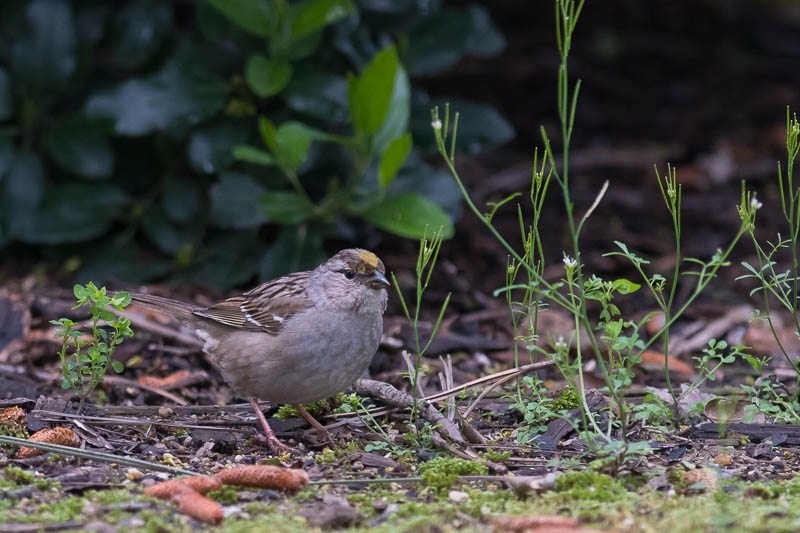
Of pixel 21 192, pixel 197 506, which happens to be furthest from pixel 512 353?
pixel 21 192

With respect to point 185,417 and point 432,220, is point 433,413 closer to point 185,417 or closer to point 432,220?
point 185,417

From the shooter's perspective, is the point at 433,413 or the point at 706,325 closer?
the point at 433,413

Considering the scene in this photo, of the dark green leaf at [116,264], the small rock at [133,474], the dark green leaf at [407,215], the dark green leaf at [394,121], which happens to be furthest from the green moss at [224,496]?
the dark green leaf at [116,264]

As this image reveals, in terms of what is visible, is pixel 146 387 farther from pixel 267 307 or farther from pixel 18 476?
pixel 18 476

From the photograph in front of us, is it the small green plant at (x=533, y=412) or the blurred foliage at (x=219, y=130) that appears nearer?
the small green plant at (x=533, y=412)

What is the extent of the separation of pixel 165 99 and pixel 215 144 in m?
0.39

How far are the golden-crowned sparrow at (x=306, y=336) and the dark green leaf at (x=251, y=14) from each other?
1.72 m

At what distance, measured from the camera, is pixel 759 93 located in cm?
956

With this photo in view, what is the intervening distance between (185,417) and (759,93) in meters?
7.32

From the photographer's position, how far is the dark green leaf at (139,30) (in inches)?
236

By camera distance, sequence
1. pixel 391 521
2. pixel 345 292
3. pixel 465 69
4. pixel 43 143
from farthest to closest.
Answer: pixel 465 69 < pixel 43 143 < pixel 345 292 < pixel 391 521

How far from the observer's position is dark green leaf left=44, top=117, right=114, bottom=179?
20.1 feet

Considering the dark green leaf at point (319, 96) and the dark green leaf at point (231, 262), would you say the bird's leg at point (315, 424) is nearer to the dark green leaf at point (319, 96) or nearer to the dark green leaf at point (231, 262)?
the dark green leaf at point (231, 262)

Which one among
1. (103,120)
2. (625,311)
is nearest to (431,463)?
(625,311)
